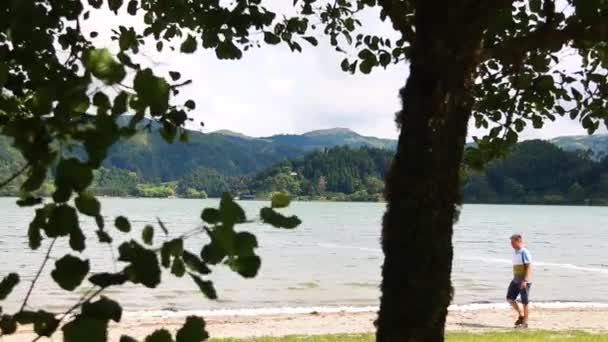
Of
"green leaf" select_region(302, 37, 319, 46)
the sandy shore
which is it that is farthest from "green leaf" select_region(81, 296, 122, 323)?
the sandy shore

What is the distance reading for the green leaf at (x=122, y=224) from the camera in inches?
53.3

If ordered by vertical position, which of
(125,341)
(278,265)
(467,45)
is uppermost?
(467,45)

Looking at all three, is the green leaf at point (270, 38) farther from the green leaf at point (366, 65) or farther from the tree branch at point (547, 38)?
the tree branch at point (547, 38)

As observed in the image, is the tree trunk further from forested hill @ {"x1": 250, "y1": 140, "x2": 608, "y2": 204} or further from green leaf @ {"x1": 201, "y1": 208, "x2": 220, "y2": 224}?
forested hill @ {"x1": 250, "y1": 140, "x2": 608, "y2": 204}

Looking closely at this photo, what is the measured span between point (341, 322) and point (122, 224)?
18088 millimetres

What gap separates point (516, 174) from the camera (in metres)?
173

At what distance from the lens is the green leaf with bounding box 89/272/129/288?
1254mm

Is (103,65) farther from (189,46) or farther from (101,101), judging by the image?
(189,46)

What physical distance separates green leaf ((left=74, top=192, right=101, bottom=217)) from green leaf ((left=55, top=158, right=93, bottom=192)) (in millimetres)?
40

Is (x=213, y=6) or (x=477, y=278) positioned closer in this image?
(x=213, y=6)

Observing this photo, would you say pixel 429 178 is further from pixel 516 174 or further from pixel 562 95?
pixel 516 174

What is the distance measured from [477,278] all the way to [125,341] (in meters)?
43.6

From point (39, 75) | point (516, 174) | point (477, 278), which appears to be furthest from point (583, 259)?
point (516, 174)

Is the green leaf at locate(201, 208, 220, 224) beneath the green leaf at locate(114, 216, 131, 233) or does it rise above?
above
